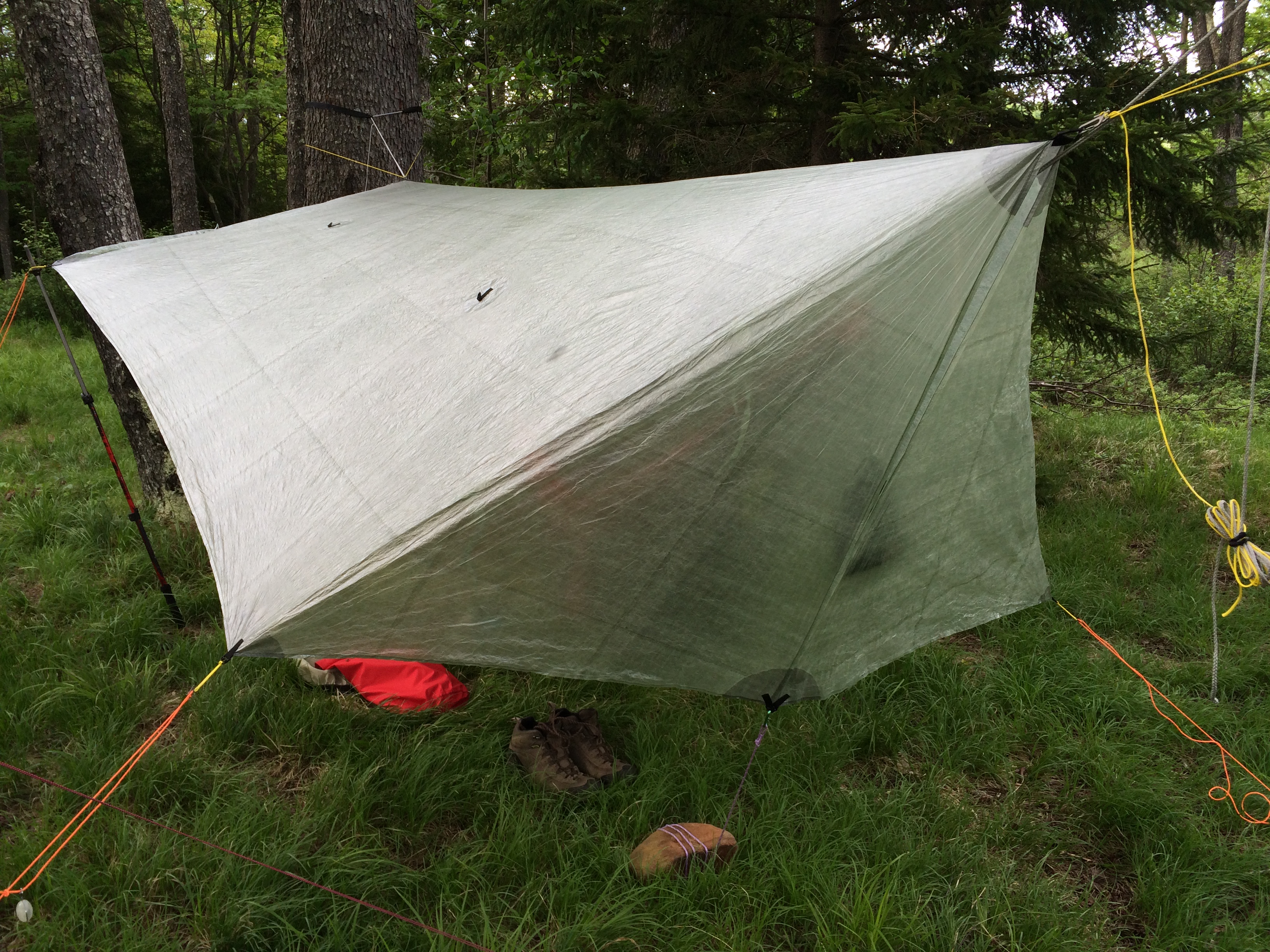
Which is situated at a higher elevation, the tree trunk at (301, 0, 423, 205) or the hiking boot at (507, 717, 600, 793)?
the tree trunk at (301, 0, 423, 205)

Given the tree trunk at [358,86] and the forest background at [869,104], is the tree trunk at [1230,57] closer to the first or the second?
the forest background at [869,104]

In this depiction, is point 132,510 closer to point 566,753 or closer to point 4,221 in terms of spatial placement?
point 566,753

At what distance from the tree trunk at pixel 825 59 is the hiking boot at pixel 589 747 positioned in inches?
122

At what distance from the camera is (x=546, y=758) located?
2336 mm

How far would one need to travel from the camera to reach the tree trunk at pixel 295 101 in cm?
498

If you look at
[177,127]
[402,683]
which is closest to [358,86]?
[402,683]

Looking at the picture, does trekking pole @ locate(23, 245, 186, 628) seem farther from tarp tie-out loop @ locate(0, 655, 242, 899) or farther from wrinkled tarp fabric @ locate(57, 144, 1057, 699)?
tarp tie-out loop @ locate(0, 655, 242, 899)

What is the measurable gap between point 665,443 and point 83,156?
375cm

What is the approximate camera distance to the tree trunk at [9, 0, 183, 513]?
3.64m

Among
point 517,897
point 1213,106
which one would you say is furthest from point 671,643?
point 1213,106

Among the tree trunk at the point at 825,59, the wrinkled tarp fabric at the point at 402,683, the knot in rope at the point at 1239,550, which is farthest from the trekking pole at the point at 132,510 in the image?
the knot in rope at the point at 1239,550

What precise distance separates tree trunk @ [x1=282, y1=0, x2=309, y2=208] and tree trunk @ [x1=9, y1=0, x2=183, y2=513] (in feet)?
3.79

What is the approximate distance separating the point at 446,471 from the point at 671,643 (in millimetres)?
631

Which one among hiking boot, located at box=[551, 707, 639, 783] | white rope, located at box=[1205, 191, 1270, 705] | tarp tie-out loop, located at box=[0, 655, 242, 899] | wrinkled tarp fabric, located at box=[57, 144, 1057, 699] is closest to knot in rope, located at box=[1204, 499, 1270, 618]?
white rope, located at box=[1205, 191, 1270, 705]
